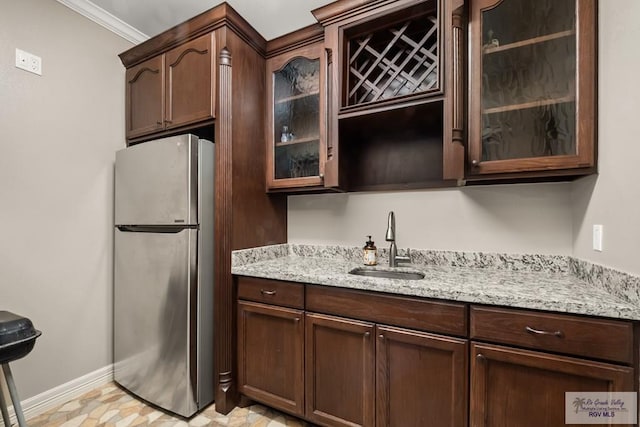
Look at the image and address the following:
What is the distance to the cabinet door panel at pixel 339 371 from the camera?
134 cm

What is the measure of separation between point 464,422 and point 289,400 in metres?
0.88

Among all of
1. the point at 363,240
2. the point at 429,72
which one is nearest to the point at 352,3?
the point at 429,72

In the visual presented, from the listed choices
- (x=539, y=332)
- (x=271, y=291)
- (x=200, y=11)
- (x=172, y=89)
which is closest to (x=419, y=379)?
(x=539, y=332)

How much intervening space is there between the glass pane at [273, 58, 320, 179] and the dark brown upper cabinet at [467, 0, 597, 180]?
93 centimetres

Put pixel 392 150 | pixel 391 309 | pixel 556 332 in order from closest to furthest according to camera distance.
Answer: pixel 556 332 → pixel 391 309 → pixel 392 150

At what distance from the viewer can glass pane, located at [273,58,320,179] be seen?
6.20 ft

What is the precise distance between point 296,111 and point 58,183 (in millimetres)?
1613

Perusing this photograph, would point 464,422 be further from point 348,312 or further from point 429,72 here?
point 429,72

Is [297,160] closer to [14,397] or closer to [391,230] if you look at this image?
[391,230]

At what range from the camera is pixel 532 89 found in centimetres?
134

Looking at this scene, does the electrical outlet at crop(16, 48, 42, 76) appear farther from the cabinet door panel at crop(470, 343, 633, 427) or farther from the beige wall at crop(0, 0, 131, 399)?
the cabinet door panel at crop(470, 343, 633, 427)

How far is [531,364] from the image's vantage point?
1048 millimetres

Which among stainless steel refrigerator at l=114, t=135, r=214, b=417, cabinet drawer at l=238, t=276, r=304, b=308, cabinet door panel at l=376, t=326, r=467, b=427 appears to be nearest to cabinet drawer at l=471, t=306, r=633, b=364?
cabinet door panel at l=376, t=326, r=467, b=427

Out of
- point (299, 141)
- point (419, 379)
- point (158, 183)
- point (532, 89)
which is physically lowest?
point (419, 379)
